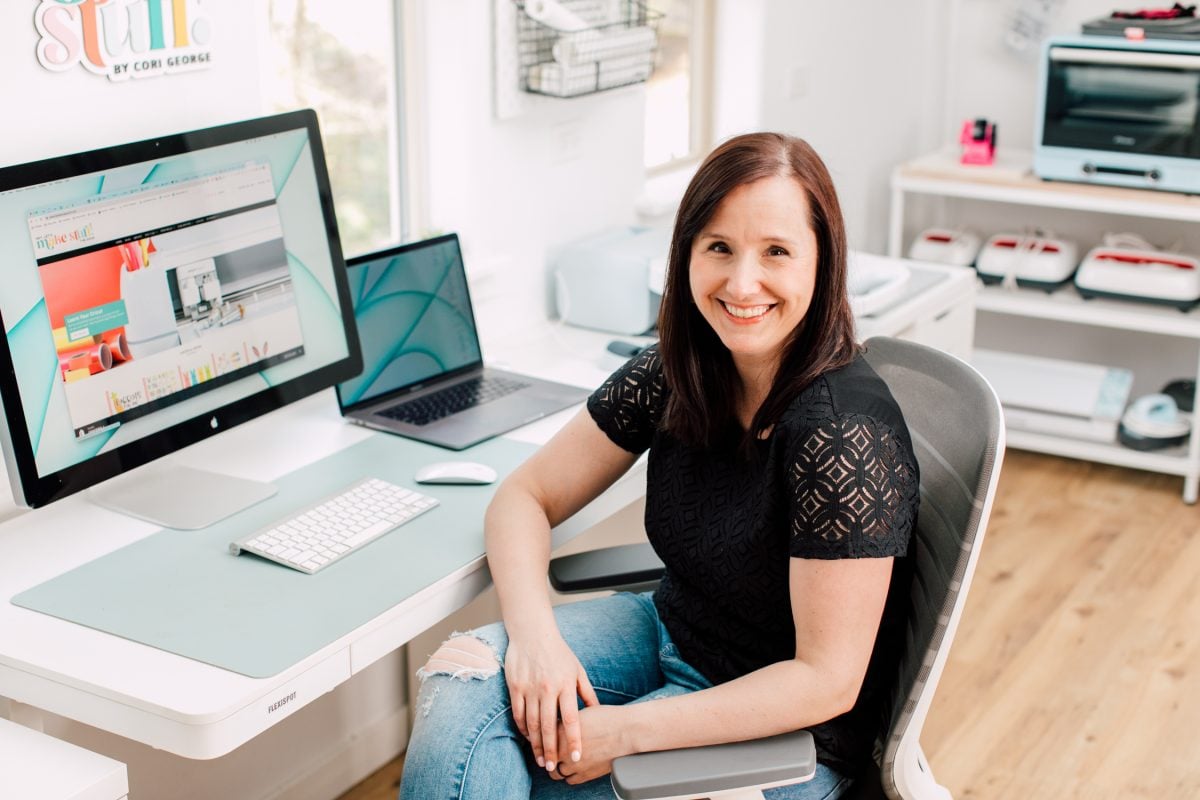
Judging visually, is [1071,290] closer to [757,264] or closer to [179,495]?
[757,264]

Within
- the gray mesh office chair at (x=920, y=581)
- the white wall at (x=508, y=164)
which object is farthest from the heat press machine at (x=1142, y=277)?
the gray mesh office chair at (x=920, y=581)

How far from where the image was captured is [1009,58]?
3.98 m

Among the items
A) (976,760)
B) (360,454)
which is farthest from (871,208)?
(360,454)

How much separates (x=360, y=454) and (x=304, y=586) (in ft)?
1.39

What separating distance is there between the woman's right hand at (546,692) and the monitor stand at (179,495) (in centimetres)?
48

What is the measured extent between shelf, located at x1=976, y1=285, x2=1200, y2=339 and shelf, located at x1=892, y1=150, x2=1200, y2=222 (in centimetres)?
23

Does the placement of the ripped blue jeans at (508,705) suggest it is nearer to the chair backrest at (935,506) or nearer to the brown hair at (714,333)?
the chair backrest at (935,506)

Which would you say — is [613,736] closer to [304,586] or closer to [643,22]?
[304,586]

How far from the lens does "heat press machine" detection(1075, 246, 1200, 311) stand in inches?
134

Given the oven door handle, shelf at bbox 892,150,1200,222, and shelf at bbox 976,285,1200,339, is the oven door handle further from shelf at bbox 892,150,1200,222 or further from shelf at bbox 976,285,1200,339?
shelf at bbox 976,285,1200,339

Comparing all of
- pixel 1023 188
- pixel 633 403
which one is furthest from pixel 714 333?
pixel 1023 188

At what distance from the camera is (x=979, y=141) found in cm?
369

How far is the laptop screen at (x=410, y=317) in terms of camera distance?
2.17m

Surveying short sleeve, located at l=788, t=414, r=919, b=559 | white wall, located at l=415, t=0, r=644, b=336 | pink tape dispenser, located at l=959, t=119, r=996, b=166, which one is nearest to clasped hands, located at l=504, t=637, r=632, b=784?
short sleeve, located at l=788, t=414, r=919, b=559
